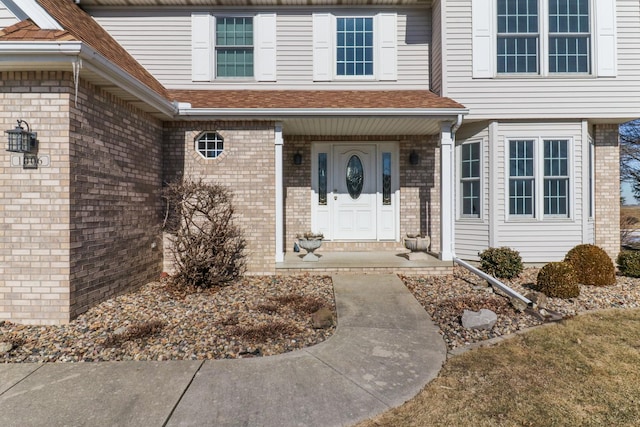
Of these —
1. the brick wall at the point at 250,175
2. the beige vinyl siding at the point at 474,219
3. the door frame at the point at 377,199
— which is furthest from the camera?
the door frame at the point at 377,199

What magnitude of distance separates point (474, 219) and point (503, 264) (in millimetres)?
1643

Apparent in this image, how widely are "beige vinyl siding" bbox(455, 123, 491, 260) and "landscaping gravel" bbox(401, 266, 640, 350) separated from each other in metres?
1.13

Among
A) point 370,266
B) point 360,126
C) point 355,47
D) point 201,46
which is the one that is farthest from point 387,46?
point 370,266

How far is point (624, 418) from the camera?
242 cm

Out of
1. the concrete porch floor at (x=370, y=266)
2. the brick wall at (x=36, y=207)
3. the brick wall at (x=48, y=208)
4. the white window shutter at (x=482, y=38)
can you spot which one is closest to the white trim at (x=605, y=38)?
the white window shutter at (x=482, y=38)

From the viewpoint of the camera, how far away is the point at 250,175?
6.42 meters

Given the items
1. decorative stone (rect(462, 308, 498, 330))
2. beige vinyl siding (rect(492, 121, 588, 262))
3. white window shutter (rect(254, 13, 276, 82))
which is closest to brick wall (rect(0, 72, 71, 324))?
white window shutter (rect(254, 13, 276, 82))

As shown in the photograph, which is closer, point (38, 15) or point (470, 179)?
point (38, 15)

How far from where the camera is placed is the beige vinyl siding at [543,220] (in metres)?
7.11

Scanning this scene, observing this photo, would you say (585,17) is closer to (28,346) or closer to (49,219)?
(49,219)

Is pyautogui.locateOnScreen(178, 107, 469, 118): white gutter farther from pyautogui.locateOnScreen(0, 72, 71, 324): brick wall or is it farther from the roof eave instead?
pyautogui.locateOnScreen(0, 72, 71, 324): brick wall

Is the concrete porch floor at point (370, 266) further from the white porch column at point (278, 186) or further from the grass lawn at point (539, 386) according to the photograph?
the grass lawn at point (539, 386)

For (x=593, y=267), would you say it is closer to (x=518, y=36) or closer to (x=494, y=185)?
(x=494, y=185)

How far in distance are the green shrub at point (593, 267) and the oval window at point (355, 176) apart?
4.38 m
